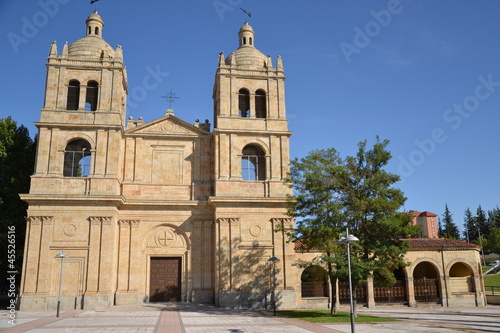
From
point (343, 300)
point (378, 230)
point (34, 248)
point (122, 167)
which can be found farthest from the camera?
point (343, 300)

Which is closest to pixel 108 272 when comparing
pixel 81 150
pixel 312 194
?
pixel 81 150

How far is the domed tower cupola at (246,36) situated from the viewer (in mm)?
34594

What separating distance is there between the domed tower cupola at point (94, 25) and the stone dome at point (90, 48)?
3.33 feet

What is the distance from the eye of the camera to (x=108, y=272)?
26.5m

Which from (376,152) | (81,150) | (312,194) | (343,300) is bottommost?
(343,300)

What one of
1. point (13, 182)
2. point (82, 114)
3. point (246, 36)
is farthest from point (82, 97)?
point (246, 36)

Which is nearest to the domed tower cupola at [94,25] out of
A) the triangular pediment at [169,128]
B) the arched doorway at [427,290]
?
the triangular pediment at [169,128]

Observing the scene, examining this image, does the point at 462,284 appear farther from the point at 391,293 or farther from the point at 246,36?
the point at 246,36

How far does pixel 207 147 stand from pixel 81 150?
30.0 ft

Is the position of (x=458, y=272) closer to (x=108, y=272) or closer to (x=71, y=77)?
(x=108, y=272)

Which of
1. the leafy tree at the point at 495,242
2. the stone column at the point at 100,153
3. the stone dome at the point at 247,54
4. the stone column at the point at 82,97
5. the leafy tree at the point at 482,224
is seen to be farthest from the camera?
the leafy tree at the point at 482,224

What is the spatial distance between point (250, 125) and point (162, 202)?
327 inches

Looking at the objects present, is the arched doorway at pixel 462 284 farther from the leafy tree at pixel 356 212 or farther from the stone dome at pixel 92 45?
the stone dome at pixel 92 45

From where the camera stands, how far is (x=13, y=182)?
31.1 metres
